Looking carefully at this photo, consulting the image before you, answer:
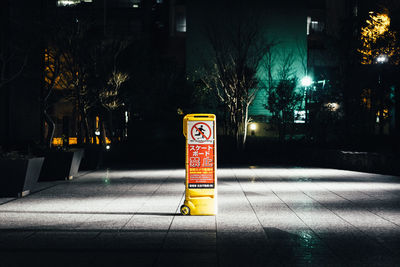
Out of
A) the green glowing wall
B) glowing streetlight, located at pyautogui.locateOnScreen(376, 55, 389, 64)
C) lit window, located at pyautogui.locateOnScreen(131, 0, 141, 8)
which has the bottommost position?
glowing streetlight, located at pyautogui.locateOnScreen(376, 55, 389, 64)

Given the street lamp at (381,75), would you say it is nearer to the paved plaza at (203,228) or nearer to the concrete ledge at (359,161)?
the concrete ledge at (359,161)

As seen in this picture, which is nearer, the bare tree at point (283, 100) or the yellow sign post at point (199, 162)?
the yellow sign post at point (199, 162)

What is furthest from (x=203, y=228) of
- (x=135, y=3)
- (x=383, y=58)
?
(x=135, y=3)

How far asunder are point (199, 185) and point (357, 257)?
4.42m

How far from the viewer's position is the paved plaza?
24.1 feet

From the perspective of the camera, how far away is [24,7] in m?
22.0

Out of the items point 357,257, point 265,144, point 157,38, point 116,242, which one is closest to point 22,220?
point 116,242

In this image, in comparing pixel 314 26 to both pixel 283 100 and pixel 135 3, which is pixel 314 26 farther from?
pixel 135 3

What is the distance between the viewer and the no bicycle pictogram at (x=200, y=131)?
11227 millimetres

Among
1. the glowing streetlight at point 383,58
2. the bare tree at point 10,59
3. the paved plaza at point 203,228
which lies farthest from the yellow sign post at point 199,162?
the glowing streetlight at point 383,58

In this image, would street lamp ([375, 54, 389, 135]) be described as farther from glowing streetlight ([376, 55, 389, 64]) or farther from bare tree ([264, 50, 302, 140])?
bare tree ([264, 50, 302, 140])

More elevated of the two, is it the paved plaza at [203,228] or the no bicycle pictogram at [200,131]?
the no bicycle pictogram at [200,131]

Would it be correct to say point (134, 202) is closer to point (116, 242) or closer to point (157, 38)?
point (116, 242)

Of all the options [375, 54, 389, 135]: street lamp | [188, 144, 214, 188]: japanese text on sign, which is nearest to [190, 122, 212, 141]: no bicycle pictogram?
[188, 144, 214, 188]: japanese text on sign
